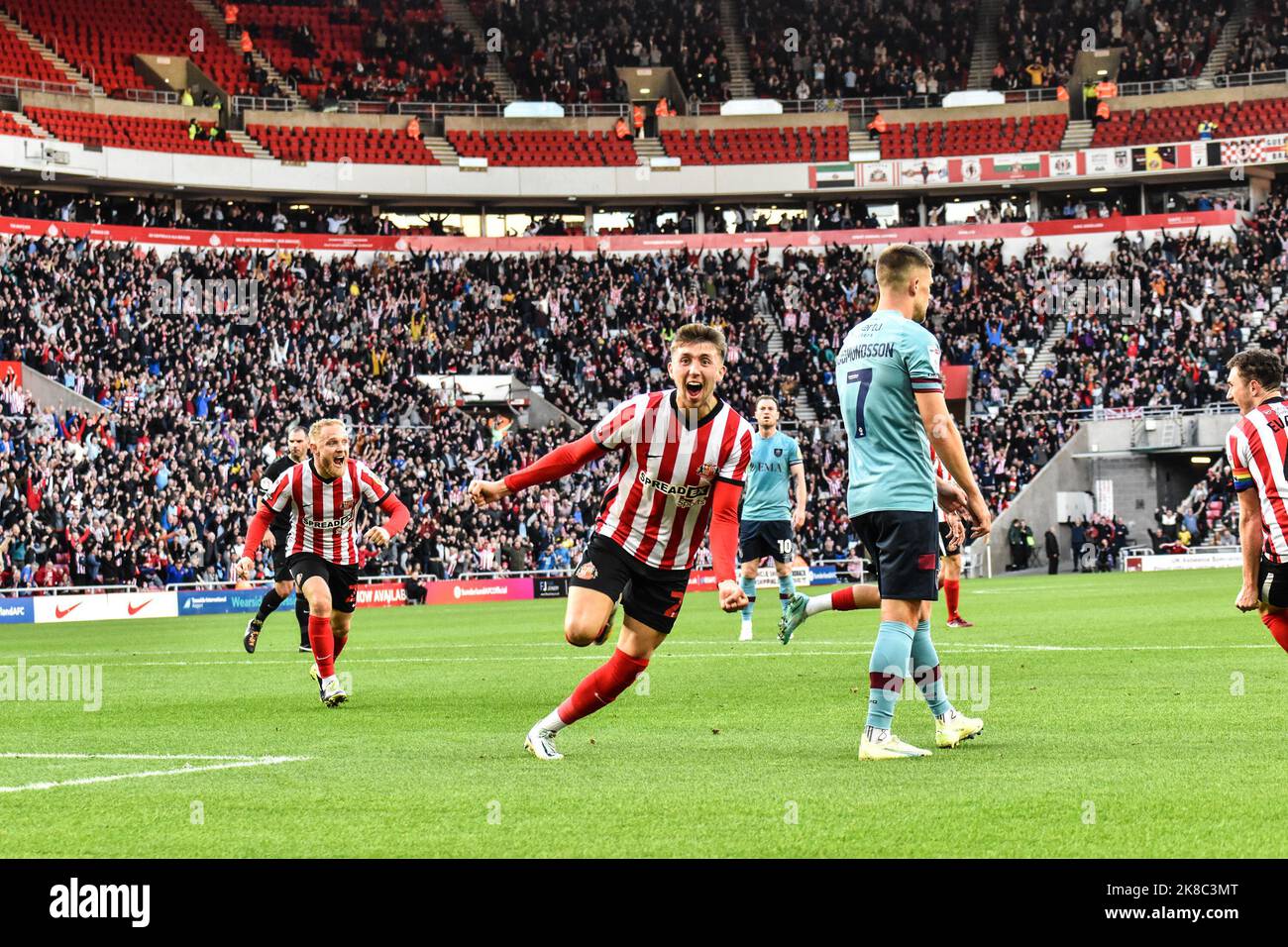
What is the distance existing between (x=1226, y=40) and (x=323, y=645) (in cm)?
6104

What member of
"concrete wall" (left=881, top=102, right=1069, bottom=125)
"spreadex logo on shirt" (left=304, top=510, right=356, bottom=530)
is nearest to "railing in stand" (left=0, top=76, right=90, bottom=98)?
"concrete wall" (left=881, top=102, right=1069, bottom=125)

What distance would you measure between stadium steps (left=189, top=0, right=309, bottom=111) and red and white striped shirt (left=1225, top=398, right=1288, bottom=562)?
5622 centimetres

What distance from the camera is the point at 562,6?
6900 cm

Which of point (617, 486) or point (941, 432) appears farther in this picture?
point (617, 486)

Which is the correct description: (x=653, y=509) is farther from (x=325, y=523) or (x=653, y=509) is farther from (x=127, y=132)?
(x=127, y=132)

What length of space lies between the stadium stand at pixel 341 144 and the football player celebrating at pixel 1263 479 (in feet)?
175

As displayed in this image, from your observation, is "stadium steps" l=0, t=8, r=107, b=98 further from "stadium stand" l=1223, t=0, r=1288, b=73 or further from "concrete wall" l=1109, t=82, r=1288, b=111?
"stadium stand" l=1223, t=0, r=1288, b=73

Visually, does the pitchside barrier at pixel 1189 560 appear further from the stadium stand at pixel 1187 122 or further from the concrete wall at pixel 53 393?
the concrete wall at pixel 53 393

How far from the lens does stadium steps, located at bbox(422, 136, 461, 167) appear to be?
61.6m

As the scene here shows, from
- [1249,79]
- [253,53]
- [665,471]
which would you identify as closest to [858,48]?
[1249,79]

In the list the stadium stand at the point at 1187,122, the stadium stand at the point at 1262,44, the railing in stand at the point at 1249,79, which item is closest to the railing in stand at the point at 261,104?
the stadium stand at the point at 1187,122
